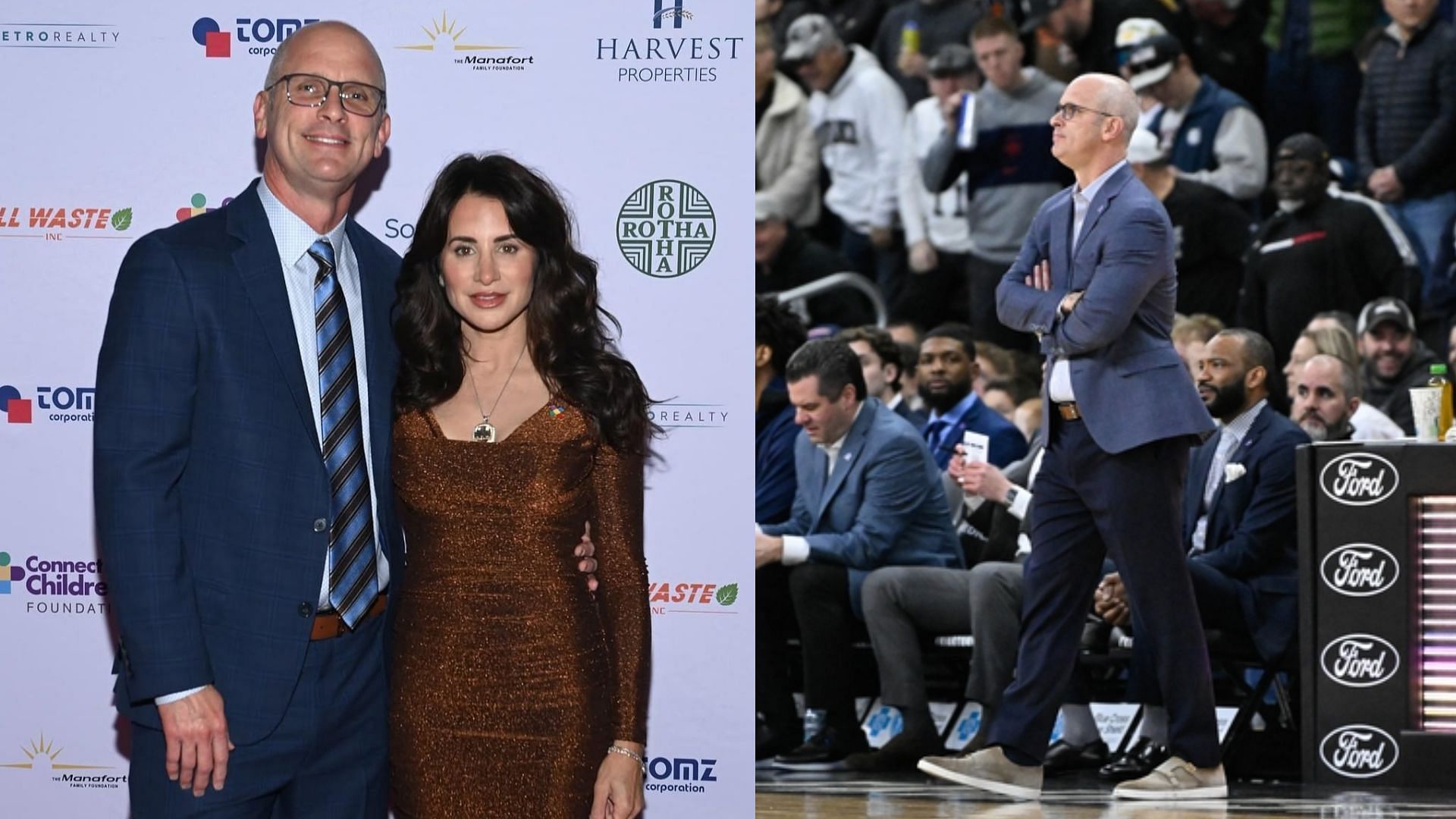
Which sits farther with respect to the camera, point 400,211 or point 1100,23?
point 1100,23

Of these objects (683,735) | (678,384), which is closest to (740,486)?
(678,384)

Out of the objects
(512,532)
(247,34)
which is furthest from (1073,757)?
(512,532)

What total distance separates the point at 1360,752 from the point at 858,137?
17.3 feet

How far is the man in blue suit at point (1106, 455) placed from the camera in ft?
19.4

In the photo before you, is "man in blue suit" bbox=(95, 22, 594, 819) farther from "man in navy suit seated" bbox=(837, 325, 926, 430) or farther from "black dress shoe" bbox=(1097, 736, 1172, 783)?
"man in navy suit seated" bbox=(837, 325, 926, 430)

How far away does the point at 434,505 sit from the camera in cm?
333

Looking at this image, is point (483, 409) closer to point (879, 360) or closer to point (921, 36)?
point (879, 360)

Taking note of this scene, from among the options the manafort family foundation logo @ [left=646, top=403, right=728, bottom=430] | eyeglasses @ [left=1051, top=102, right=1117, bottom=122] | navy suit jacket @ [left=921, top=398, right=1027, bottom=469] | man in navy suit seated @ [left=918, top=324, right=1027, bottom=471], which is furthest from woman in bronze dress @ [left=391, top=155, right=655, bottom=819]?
man in navy suit seated @ [left=918, top=324, right=1027, bottom=471]

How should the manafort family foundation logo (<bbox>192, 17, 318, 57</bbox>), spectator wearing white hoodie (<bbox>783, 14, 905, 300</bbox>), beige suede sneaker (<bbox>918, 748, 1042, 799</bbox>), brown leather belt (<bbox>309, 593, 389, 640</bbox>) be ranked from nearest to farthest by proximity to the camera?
1. brown leather belt (<bbox>309, 593, 389, 640</bbox>)
2. the manafort family foundation logo (<bbox>192, 17, 318, 57</bbox>)
3. beige suede sneaker (<bbox>918, 748, 1042, 799</bbox>)
4. spectator wearing white hoodie (<bbox>783, 14, 905, 300</bbox>)

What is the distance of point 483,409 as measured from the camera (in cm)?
341

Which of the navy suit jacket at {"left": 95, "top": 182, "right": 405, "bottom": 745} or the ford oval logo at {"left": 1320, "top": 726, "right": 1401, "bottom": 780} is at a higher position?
the navy suit jacket at {"left": 95, "top": 182, "right": 405, "bottom": 745}

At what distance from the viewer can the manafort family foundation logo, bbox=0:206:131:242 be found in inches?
186

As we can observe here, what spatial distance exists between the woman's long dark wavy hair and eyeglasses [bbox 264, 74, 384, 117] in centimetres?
20

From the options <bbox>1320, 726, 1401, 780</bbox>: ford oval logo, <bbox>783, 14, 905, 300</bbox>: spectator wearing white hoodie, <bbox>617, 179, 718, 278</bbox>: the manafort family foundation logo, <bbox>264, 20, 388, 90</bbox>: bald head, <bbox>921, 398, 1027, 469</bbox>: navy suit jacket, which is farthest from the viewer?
<bbox>783, 14, 905, 300</bbox>: spectator wearing white hoodie
